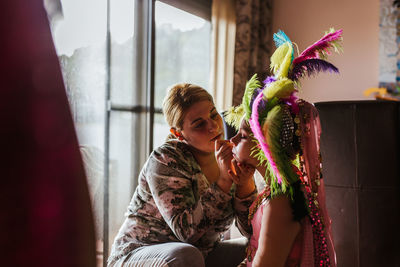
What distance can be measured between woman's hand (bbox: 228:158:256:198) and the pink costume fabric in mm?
117

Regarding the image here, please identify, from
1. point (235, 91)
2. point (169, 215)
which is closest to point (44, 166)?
point (169, 215)

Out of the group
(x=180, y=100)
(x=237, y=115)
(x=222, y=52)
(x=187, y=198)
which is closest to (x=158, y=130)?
(x=222, y=52)

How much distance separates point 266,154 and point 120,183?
1828 millimetres

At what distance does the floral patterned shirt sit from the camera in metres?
1.35

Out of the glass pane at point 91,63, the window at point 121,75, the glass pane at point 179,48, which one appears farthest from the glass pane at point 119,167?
the glass pane at point 179,48

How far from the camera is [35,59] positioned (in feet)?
0.60

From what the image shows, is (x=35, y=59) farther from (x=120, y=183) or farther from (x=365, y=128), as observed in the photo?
(x=120, y=183)

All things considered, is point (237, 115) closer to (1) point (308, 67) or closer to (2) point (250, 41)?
(1) point (308, 67)

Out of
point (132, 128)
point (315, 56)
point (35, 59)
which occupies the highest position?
point (315, 56)

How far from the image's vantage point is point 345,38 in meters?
3.65

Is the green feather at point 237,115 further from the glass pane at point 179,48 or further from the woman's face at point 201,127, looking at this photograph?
the glass pane at point 179,48

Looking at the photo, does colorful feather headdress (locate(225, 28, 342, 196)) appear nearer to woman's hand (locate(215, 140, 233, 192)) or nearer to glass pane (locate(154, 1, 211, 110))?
woman's hand (locate(215, 140, 233, 192))

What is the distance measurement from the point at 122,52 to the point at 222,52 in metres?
1.09

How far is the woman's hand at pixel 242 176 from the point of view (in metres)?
1.22
